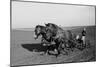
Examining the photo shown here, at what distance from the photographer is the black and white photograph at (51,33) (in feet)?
7.78

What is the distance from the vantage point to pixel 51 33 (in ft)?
8.27

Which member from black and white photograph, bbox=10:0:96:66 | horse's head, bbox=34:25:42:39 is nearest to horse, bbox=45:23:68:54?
black and white photograph, bbox=10:0:96:66

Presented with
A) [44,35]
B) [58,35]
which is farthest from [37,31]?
[58,35]

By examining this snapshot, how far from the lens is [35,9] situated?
245cm

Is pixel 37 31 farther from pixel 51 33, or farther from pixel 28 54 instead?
pixel 28 54

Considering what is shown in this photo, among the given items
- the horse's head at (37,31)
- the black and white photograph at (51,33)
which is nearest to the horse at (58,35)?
the black and white photograph at (51,33)

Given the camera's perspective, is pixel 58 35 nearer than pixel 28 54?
No

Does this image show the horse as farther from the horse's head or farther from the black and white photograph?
the horse's head

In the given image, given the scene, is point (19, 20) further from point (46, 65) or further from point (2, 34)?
point (46, 65)

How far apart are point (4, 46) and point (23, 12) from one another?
0.48 m

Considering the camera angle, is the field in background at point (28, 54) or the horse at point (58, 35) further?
the horse at point (58, 35)

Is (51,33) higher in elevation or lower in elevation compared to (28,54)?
higher

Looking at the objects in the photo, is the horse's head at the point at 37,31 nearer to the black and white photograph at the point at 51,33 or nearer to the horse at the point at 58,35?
the black and white photograph at the point at 51,33

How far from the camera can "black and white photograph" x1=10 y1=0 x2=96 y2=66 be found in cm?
237
